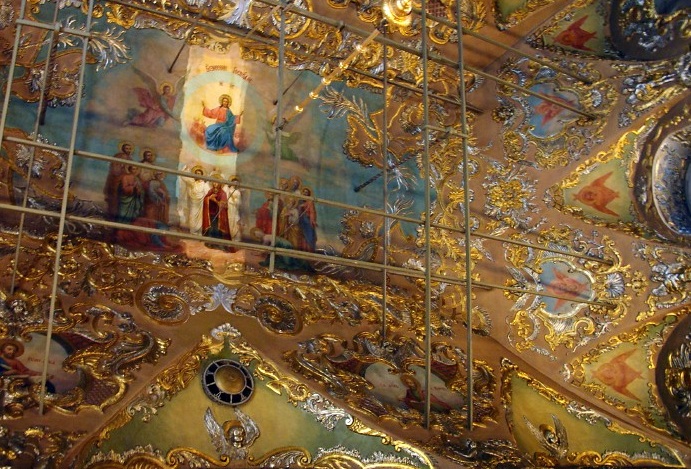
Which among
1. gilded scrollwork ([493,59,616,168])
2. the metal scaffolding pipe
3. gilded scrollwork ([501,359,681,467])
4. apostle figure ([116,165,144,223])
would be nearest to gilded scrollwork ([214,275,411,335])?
the metal scaffolding pipe

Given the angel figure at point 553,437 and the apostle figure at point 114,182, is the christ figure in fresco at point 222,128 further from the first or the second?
the angel figure at point 553,437

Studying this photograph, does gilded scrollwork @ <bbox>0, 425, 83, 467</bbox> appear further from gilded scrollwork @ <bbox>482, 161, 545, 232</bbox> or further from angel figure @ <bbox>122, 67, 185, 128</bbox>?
gilded scrollwork @ <bbox>482, 161, 545, 232</bbox>

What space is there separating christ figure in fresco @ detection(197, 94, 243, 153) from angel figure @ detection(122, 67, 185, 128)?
33cm

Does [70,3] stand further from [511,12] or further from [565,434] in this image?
[565,434]

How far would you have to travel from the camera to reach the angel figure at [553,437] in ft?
23.6

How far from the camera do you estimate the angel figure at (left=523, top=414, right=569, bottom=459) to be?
23.6 ft

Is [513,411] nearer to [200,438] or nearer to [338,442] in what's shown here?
[338,442]

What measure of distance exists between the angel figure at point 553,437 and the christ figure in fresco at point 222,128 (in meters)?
3.70

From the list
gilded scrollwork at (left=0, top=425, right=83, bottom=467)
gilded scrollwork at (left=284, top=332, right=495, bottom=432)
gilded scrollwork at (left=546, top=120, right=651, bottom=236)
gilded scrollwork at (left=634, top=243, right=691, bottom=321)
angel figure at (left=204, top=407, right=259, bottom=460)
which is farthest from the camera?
gilded scrollwork at (left=546, top=120, right=651, bottom=236)

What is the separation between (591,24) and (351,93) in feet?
8.55

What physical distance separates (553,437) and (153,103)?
15.3 ft

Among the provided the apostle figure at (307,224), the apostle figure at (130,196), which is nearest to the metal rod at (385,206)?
the apostle figure at (307,224)

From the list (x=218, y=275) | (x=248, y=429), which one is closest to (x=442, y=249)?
(x=218, y=275)

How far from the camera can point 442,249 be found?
8695 millimetres
